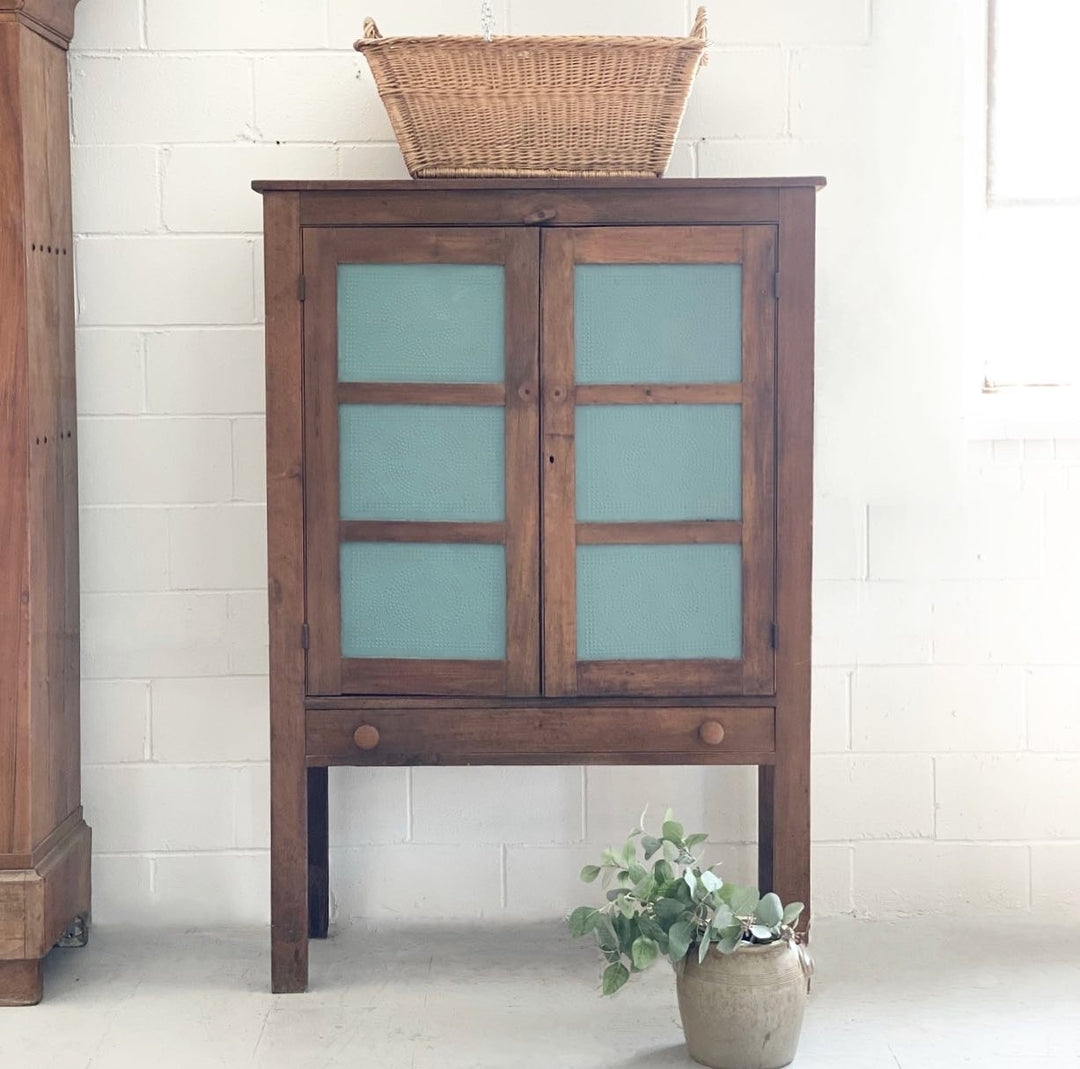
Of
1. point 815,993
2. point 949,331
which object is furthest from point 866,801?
point 949,331

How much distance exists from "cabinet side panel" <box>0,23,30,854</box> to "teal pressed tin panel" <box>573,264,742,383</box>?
0.98m

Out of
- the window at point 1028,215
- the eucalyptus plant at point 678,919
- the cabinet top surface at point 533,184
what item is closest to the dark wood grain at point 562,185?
the cabinet top surface at point 533,184

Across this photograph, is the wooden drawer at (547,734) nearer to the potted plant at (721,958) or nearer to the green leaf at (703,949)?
the potted plant at (721,958)

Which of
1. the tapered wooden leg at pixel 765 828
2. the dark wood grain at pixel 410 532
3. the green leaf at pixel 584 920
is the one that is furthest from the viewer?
the tapered wooden leg at pixel 765 828

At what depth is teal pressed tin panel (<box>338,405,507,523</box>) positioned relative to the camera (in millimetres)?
2389

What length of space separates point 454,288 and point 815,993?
140 cm

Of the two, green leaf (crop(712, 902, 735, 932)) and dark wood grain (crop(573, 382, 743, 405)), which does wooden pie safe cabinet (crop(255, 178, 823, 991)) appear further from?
green leaf (crop(712, 902, 735, 932))

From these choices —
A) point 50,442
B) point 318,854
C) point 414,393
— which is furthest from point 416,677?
point 50,442

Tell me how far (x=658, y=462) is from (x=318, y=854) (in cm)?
107

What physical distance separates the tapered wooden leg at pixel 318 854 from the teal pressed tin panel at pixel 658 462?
0.84 m

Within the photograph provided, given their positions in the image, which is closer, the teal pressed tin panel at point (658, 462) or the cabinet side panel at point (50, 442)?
the teal pressed tin panel at point (658, 462)

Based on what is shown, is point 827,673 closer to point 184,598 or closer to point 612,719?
point 612,719

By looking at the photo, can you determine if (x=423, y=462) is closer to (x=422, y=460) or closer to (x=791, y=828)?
(x=422, y=460)

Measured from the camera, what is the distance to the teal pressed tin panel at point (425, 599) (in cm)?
240
